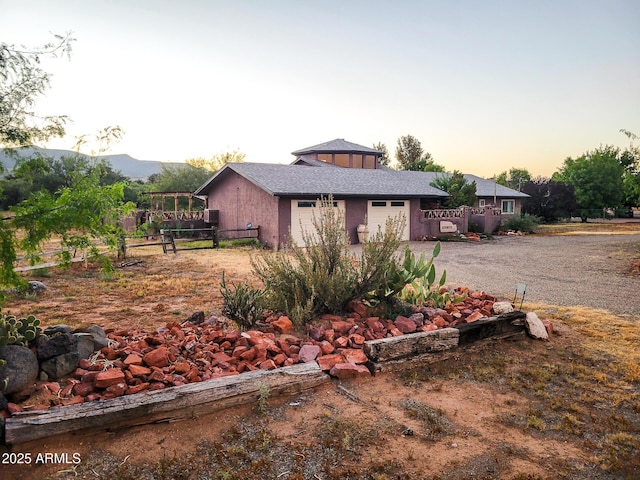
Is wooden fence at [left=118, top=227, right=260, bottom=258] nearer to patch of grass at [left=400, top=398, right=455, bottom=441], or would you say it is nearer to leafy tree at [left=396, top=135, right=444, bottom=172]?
patch of grass at [left=400, top=398, right=455, bottom=441]

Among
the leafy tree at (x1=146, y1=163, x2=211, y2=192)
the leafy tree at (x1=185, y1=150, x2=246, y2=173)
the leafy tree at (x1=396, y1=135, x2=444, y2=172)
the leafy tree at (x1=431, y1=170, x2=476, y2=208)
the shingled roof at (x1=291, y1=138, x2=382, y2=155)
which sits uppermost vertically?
the leafy tree at (x1=396, y1=135, x2=444, y2=172)

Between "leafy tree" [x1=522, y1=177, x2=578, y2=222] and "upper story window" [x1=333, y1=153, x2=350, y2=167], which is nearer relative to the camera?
"upper story window" [x1=333, y1=153, x2=350, y2=167]

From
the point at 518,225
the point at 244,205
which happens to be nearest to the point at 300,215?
the point at 244,205

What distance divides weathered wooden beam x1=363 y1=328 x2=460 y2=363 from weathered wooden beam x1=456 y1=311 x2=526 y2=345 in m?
0.21

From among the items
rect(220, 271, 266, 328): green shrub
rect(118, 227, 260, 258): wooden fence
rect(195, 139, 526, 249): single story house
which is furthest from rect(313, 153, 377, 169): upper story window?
rect(220, 271, 266, 328): green shrub

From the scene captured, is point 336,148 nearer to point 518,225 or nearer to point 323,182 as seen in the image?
point 323,182

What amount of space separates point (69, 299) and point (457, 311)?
7.53m

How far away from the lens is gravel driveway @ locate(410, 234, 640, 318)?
871 cm

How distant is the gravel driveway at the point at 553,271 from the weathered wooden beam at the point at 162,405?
645 centimetres

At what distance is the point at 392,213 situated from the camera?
22562mm

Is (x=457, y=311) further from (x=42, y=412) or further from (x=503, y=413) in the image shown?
(x=42, y=412)

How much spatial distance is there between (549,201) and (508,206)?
440 inches

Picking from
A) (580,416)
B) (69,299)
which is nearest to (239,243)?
(69,299)

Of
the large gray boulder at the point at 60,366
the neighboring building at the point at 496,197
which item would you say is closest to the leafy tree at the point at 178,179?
the neighboring building at the point at 496,197
